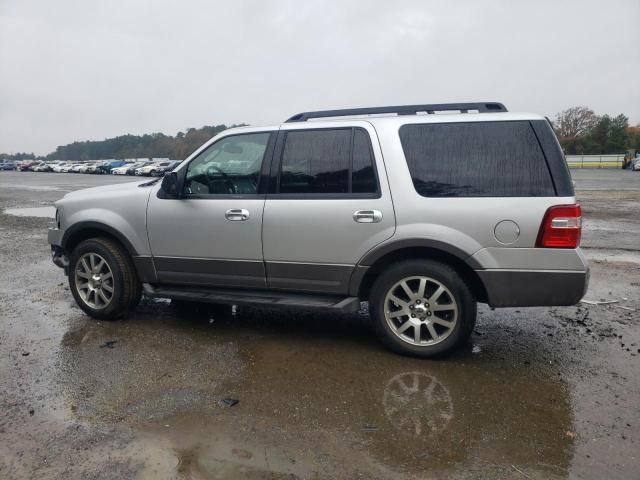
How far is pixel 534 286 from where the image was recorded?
3912 millimetres

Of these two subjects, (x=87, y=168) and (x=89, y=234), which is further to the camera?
(x=87, y=168)

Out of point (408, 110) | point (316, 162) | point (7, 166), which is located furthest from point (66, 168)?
point (408, 110)

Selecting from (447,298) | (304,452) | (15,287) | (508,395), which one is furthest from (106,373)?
(15,287)

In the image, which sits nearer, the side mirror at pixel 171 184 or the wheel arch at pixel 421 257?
the wheel arch at pixel 421 257

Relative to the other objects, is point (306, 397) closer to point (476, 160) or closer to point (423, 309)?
point (423, 309)

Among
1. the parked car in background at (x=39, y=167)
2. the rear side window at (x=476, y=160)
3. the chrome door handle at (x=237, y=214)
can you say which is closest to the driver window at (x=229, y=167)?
the chrome door handle at (x=237, y=214)

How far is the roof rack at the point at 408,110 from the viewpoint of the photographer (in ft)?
→ 14.4

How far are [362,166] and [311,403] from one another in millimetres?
1997

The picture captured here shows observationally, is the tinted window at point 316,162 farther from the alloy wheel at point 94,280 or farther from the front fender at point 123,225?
the alloy wheel at point 94,280

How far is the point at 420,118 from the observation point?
4.29 m

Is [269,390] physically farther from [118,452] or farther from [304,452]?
[118,452]

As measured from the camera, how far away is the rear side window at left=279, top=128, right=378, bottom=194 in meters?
4.32

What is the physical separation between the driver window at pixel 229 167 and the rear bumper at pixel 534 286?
2.23 metres

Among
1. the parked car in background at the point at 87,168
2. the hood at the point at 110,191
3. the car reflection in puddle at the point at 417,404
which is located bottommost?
the car reflection in puddle at the point at 417,404
